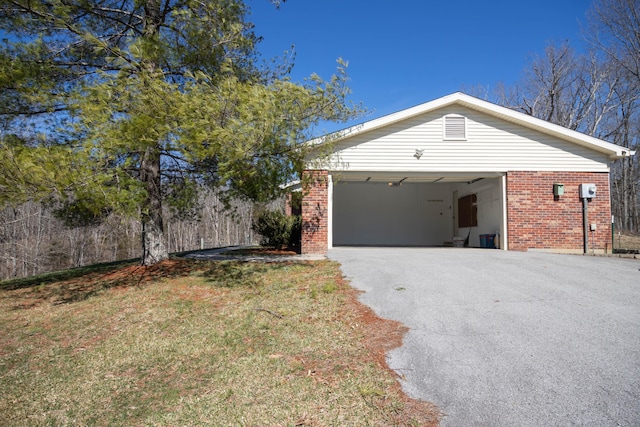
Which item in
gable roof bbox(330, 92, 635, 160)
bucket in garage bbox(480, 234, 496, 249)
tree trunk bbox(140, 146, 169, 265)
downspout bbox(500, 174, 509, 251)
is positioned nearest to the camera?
tree trunk bbox(140, 146, 169, 265)

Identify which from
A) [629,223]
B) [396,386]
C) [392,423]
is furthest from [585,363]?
[629,223]

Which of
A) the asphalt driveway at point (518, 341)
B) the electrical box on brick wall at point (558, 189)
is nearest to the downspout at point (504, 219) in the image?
the electrical box on brick wall at point (558, 189)

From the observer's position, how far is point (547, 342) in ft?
14.0

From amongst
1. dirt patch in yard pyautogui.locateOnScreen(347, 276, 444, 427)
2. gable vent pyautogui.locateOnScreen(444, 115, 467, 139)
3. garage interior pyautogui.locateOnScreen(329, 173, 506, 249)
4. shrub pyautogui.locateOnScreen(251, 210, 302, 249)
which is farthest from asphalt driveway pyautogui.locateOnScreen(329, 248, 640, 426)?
garage interior pyautogui.locateOnScreen(329, 173, 506, 249)

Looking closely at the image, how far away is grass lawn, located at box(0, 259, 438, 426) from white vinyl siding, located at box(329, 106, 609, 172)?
5.29 m

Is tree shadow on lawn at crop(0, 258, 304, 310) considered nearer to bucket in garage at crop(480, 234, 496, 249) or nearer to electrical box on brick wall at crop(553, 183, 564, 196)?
bucket in garage at crop(480, 234, 496, 249)

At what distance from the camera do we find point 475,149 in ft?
39.4

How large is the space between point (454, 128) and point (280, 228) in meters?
6.10

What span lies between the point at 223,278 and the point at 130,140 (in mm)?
3357

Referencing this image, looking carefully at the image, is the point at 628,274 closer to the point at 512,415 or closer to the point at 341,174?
the point at 512,415

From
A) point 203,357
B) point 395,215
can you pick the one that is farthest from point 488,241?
point 203,357

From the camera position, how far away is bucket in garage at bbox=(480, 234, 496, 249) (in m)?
12.9

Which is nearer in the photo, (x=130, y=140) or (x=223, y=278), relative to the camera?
(x=130, y=140)

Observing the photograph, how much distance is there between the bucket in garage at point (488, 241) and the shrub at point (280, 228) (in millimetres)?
5960
